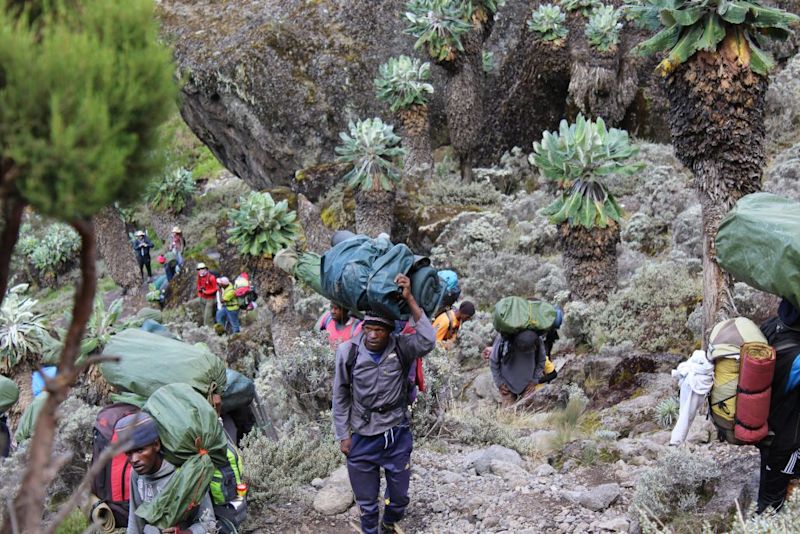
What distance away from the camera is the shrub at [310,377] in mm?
7551

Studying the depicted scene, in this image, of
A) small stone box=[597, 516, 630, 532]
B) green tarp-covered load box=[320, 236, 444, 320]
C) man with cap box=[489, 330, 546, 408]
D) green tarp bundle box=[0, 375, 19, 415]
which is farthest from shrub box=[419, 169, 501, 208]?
green tarp-covered load box=[320, 236, 444, 320]

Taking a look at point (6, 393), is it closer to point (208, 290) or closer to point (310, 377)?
point (310, 377)

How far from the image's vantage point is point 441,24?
20453 millimetres

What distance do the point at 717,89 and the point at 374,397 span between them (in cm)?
664

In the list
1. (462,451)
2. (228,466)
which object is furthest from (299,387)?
(228,466)

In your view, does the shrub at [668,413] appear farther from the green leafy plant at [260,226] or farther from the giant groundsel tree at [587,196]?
the green leafy plant at [260,226]

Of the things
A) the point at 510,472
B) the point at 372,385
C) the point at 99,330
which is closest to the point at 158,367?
the point at 372,385

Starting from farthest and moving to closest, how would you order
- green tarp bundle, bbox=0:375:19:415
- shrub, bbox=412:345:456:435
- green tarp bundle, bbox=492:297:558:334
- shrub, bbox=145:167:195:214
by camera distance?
shrub, bbox=145:167:195:214
green tarp bundle, bbox=492:297:558:334
shrub, bbox=412:345:456:435
green tarp bundle, bbox=0:375:19:415

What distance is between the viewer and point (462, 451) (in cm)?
720

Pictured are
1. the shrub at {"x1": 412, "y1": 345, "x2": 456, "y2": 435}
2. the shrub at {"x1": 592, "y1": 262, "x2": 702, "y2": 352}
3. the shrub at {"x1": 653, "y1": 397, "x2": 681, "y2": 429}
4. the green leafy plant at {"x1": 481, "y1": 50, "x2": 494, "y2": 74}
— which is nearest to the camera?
the shrub at {"x1": 653, "y1": 397, "x2": 681, "y2": 429}

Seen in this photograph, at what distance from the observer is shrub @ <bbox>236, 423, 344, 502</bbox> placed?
5766 mm

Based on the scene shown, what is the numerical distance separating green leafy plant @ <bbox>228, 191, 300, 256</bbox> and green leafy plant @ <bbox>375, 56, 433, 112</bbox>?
9258 mm

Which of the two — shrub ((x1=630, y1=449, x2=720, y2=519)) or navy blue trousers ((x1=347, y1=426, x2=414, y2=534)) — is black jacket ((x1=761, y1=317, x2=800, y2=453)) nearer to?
shrub ((x1=630, y1=449, x2=720, y2=519))

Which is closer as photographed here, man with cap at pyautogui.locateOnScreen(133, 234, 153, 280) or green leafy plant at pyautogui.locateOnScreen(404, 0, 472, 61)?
green leafy plant at pyautogui.locateOnScreen(404, 0, 472, 61)
